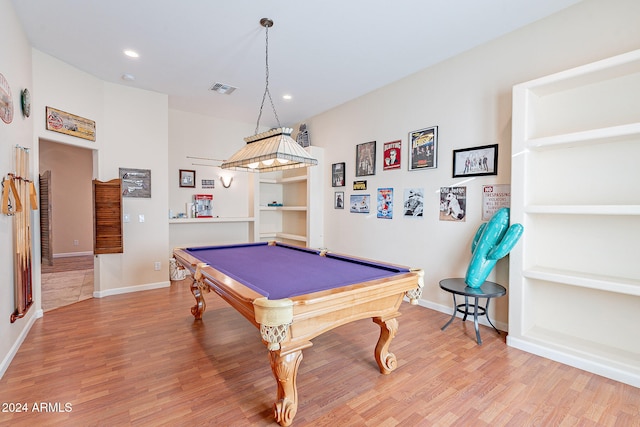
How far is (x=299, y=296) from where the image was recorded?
5.64 ft

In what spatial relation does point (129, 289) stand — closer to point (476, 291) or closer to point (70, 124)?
point (70, 124)

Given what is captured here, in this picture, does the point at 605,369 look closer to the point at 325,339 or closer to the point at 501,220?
the point at 501,220

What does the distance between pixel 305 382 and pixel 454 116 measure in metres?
3.28

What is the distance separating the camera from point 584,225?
2674mm

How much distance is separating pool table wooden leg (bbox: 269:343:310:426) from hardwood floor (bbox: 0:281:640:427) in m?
0.10

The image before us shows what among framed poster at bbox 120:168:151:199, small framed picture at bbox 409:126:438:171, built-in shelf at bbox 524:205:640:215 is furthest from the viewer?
framed poster at bbox 120:168:151:199

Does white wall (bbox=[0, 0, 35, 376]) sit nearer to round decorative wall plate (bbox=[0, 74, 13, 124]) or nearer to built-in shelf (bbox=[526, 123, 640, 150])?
round decorative wall plate (bbox=[0, 74, 13, 124])

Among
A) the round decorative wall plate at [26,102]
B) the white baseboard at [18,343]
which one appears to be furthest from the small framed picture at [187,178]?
the white baseboard at [18,343]

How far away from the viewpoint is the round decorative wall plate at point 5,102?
93.4 inches

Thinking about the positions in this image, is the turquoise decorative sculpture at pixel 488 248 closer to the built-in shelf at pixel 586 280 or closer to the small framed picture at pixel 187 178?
the built-in shelf at pixel 586 280

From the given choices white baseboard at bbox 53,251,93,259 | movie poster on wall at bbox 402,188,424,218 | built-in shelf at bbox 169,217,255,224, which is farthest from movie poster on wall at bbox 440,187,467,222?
white baseboard at bbox 53,251,93,259

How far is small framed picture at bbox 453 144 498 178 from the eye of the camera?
10.6ft

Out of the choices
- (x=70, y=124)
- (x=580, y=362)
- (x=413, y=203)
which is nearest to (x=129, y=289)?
(x=70, y=124)

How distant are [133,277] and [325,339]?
3384 mm
